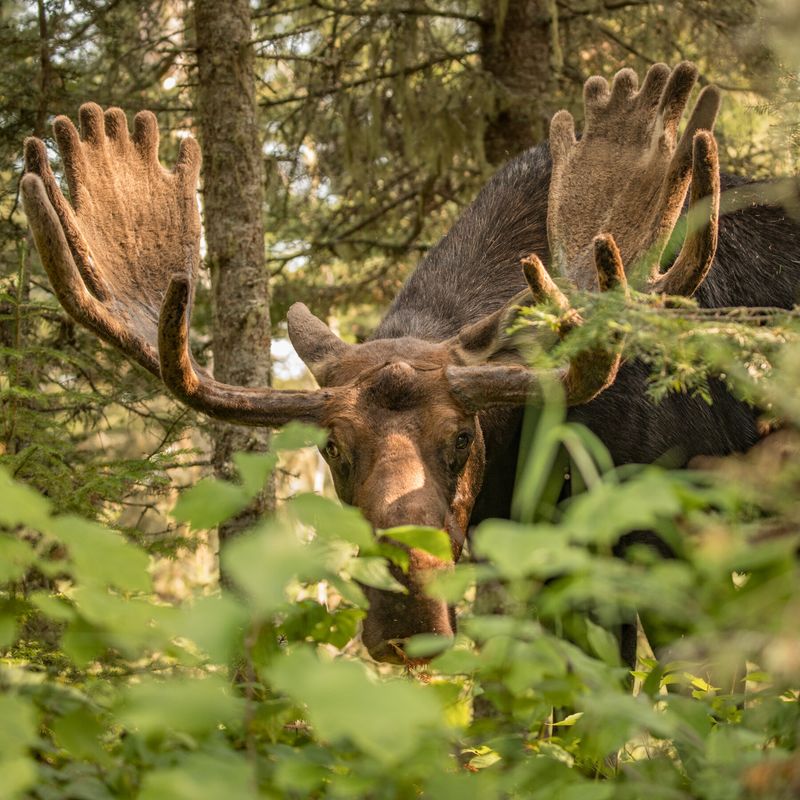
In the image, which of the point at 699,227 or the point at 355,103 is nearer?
the point at 699,227

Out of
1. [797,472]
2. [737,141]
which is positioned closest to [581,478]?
[797,472]

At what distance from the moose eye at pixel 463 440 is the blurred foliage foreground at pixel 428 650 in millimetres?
2203

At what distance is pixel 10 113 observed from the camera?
7.28m

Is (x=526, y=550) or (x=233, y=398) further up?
(x=526, y=550)

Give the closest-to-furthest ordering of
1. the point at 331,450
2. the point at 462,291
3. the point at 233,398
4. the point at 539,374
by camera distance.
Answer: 1. the point at 539,374
2. the point at 331,450
3. the point at 233,398
4. the point at 462,291

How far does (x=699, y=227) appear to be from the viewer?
4.45 m

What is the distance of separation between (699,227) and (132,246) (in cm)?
320

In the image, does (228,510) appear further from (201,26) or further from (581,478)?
(201,26)

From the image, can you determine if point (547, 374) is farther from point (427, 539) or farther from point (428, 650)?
point (428, 650)

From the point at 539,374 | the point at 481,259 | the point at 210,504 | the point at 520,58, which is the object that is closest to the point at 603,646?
the point at 210,504

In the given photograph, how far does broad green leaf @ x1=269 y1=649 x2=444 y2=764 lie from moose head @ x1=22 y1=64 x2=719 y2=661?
91.2 inches

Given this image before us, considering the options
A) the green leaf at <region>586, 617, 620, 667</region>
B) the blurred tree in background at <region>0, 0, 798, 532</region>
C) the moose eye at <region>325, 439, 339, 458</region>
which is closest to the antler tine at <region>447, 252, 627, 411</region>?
the moose eye at <region>325, 439, 339, 458</region>

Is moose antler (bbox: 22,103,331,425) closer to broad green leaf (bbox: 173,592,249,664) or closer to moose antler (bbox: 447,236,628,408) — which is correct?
moose antler (bbox: 447,236,628,408)

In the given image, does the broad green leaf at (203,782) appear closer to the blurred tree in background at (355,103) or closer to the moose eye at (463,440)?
the moose eye at (463,440)
